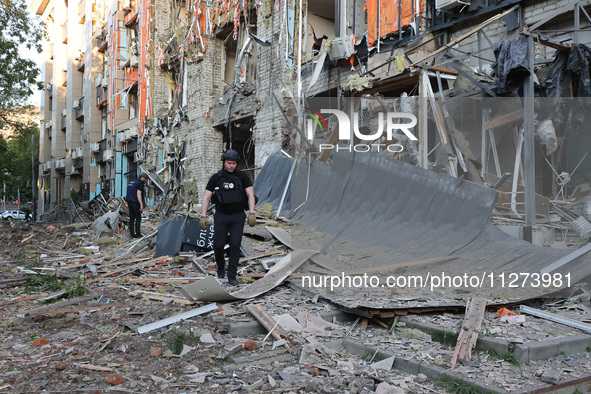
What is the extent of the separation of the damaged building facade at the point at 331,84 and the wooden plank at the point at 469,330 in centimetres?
253

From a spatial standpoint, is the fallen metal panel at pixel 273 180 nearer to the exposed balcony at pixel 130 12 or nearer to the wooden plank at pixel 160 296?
the wooden plank at pixel 160 296

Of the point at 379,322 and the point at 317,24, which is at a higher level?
the point at 317,24

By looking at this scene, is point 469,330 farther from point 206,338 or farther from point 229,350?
point 206,338

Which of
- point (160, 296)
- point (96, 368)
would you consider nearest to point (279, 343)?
point (96, 368)

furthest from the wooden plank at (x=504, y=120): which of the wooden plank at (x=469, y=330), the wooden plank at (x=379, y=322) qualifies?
the wooden plank at (x=379, y=322)

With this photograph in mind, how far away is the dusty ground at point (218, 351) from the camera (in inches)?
138

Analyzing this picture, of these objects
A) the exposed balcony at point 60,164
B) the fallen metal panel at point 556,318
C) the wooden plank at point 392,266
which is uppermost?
the exposed balcony at point 60,164

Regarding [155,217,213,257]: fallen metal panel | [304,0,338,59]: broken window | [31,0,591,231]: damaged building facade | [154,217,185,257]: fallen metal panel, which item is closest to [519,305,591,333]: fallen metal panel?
[31,0,591,231]: damaged building facade

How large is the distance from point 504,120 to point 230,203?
4857mm

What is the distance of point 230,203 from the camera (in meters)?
6.22

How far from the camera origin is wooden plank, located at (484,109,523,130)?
7895 mm

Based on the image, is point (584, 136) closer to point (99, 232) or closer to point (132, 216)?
point (132, 216)

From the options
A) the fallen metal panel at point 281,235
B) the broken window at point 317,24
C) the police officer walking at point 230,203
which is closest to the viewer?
the police officer walking at point 230,203

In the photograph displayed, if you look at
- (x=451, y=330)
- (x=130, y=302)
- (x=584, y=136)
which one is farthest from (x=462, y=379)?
(x=584, y=136)
